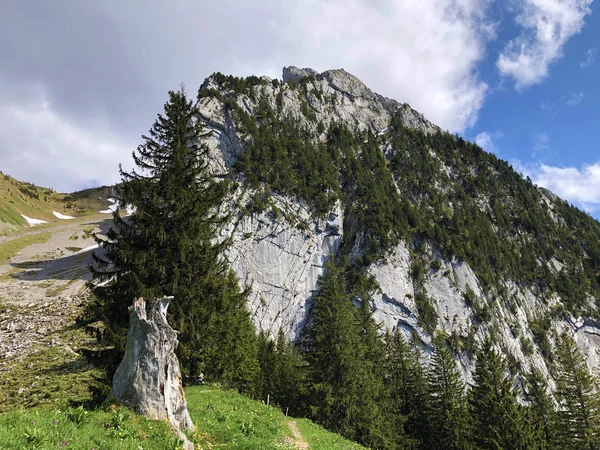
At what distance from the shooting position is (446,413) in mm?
34250

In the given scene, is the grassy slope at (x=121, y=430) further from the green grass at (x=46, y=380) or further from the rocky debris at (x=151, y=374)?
the green grass at (x=46, y=380)

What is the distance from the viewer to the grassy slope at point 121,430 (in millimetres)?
5891

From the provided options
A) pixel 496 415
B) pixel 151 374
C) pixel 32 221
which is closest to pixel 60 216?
pixel 32 221

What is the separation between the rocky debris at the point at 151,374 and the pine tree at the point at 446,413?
32812 millimetres

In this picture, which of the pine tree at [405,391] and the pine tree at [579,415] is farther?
the pine tree at [405,391]

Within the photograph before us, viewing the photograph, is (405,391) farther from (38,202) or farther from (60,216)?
(38,202)

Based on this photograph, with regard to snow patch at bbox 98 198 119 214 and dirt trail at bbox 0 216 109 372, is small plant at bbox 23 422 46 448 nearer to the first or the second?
snow patch at bbox 98 198 119 214

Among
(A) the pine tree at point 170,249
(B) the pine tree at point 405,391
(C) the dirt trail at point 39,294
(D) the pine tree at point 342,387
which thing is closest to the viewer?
(A) the pine tree at point 170,249

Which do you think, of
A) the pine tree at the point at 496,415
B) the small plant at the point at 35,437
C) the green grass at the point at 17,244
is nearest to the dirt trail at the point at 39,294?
the green grass at the point at 17,244

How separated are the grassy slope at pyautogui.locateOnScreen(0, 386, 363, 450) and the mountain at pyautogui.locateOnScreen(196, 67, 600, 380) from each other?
44.1 meters

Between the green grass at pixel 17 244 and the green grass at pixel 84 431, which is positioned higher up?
the green grass at pixel 84 431

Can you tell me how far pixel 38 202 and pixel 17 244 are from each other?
6382cm

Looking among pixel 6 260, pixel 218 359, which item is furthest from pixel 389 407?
pixel 6 260

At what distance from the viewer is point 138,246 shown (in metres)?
16.0
